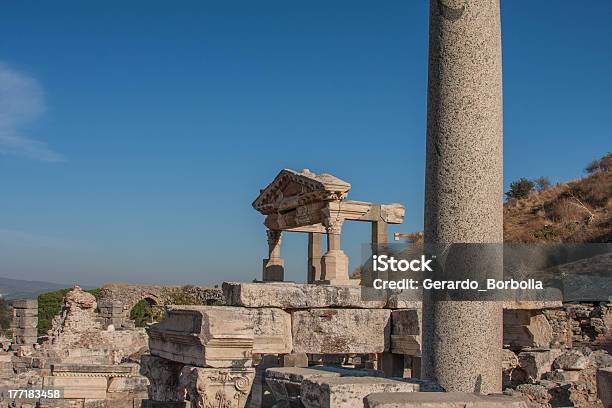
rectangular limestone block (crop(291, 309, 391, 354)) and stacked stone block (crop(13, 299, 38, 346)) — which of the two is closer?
rectangular limestone block (crop(291, 309, 391, 354))

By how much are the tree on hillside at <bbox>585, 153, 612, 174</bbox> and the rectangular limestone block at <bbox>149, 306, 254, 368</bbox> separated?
137 ft

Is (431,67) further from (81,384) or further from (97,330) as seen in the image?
(97,330)

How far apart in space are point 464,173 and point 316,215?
1174 centimetres

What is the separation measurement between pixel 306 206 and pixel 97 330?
330 inches

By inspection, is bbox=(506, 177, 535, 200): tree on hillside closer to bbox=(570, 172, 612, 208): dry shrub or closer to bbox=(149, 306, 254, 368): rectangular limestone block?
bbox=(570, 172, 612, 208): dry shrub

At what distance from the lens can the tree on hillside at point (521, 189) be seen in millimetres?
46072

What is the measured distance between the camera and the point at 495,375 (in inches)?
194

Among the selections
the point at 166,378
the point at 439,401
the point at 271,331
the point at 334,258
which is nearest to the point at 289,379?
the point at 271,331

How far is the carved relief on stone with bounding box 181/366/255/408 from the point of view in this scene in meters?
5.68

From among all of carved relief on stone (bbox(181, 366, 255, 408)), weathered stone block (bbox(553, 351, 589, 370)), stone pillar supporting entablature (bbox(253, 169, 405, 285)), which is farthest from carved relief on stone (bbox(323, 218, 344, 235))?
carved relief on stone (bbox(181, 366, 255, 408))

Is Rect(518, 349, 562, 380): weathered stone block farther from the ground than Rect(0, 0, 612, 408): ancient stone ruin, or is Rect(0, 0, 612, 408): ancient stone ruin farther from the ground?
Rect(0, 0, 612, 408): ancient stone ruin

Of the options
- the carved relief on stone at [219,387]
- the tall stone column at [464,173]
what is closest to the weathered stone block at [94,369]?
the carved relief on stone at [219,387]

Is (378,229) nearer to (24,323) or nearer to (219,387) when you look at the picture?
(24,323)

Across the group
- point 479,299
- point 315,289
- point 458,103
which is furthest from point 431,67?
point 315,289
